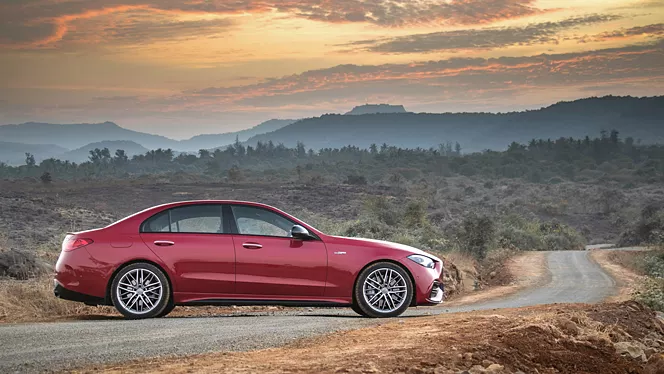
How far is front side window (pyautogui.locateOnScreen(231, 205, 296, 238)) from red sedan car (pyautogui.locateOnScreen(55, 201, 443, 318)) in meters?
0.01

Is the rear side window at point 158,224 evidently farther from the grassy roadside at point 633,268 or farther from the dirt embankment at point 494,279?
the grassy roadside at point 633,268

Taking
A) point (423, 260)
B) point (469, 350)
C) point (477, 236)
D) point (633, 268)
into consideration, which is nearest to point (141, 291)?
point (423, 260)

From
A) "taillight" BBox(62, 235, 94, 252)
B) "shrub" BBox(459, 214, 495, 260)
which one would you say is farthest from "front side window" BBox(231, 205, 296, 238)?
"shrub" BBox(459, 214, 495, 260)

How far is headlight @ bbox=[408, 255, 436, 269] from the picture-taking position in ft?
40.5

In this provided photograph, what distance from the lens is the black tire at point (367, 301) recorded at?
1216cm

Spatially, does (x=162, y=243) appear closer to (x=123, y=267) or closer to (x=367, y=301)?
(x=123, y=267)

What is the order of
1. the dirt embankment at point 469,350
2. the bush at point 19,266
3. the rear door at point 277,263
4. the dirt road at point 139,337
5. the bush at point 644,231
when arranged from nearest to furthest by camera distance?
the dirt embankment at point 469,350, the dirt road at point 139,337, the rear door at point 277,263, the bush at point 19,266, the bush at point 644,231

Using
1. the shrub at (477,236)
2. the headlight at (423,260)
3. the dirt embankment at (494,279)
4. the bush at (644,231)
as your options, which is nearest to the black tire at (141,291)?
the headlight at (423,260)

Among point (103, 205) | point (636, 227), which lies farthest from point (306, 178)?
point (636, 227)

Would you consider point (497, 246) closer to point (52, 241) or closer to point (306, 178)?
point (52, 241)

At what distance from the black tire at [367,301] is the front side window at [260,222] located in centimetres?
120

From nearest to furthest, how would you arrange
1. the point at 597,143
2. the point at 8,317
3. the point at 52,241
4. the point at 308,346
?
1. the point at 308,346
2. the point at 8,317
3. the point at 52,241
4. the point at 597,143

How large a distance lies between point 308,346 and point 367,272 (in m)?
2.84

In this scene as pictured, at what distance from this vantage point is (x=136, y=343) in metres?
9.65
